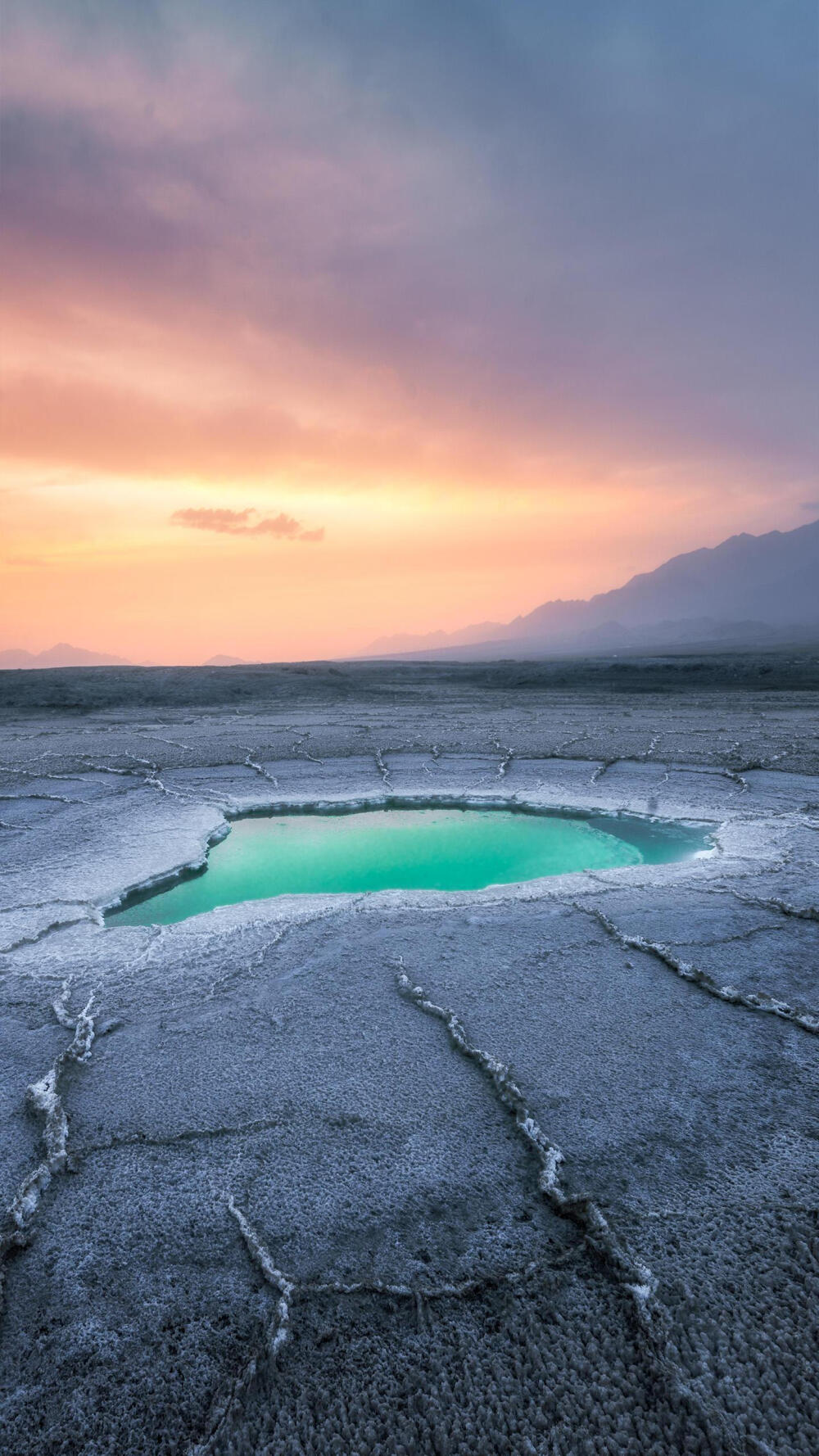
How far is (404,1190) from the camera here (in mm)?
2117

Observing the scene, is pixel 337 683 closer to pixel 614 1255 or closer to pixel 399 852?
pixel 399 852

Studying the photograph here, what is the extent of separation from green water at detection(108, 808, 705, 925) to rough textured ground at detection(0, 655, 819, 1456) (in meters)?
0.56

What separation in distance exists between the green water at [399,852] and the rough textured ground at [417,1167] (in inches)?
21.9

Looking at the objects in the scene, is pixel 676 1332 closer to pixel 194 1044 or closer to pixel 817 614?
pixel 194 1044

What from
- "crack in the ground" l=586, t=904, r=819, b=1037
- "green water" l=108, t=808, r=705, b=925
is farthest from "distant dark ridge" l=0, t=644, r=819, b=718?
"crack in the ground" l=586, t=904, r=819, b=1037

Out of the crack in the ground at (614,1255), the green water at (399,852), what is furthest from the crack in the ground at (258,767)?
the crack in the ground at (614,1255)

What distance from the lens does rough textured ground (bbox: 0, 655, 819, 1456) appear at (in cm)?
158

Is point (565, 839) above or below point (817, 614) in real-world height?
below

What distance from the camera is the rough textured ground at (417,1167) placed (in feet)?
5.20

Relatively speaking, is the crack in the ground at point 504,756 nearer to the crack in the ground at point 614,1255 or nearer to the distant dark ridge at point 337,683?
the crack in the ground at point 614,1255

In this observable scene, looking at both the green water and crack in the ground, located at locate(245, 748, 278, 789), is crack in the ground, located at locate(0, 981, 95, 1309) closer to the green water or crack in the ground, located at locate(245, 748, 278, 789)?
the green water

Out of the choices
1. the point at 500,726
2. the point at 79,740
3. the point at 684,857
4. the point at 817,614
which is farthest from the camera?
the point at 817,614

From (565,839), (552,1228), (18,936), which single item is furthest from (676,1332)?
(565,839)

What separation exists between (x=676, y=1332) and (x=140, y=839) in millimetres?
5056
